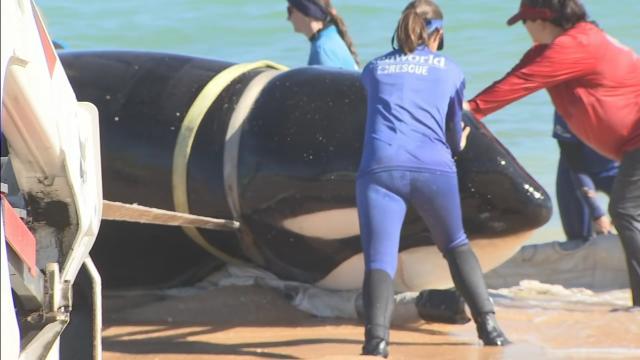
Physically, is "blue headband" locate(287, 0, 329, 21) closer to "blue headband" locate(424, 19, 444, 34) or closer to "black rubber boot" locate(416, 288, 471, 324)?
"blue headband" locate(424, 19, 444, 34)

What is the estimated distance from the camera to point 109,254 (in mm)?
7527

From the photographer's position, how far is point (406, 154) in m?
6.43

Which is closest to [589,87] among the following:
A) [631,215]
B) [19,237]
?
[631,215]

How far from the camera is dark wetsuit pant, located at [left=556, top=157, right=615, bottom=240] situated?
909cm

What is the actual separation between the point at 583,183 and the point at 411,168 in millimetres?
2912

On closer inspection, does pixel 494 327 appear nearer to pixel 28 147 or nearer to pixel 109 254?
pixel 109 254

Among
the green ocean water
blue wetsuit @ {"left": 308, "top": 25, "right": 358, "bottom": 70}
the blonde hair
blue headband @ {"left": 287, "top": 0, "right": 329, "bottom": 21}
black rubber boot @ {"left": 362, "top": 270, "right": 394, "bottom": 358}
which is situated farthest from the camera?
the green ocean water

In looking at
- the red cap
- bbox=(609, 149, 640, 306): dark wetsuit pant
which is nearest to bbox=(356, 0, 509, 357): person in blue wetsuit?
the red cap

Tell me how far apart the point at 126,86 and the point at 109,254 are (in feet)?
2.73

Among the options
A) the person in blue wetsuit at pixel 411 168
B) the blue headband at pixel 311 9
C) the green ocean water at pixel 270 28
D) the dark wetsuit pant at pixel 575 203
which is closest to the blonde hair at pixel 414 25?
the person in blue wetsuit at pixel 411 168

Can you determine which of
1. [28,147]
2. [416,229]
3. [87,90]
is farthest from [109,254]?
[28,147]

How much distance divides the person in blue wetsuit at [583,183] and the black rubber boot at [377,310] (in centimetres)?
292

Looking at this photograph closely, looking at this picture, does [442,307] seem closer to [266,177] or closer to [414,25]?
[266,177]

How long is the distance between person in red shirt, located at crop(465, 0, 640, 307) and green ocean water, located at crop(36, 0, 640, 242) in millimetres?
9080
